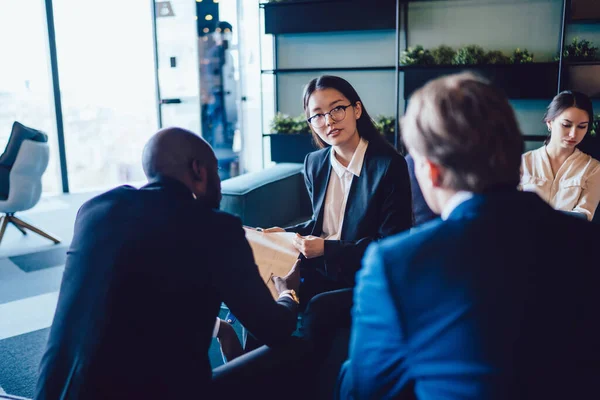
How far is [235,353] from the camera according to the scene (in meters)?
1.59

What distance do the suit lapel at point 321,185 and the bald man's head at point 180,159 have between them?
833mm

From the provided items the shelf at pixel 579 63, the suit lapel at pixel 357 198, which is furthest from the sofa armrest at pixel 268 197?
the shelf at pixel 579 63

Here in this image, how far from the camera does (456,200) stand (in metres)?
0.82

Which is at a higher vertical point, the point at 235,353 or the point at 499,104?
the point at 499,104

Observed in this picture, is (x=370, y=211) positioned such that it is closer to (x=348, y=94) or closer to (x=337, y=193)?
(x=337, y=193)

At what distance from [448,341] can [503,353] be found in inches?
2.8

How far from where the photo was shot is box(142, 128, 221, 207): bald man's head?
3.73ft

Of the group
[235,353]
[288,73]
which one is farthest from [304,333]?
[288,73]

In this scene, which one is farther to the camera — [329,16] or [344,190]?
[329,16]

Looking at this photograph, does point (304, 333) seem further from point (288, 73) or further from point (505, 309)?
point (288, 73)

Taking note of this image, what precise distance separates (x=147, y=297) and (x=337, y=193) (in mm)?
1069

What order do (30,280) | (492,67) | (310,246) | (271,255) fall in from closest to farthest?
(271,255), (310,246), (30,280), (492,67)

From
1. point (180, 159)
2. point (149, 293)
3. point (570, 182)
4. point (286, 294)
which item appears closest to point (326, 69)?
point (570, 182)

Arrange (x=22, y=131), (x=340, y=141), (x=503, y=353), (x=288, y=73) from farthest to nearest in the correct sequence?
(x=288, y=73), (x=22, y=131), (x=340, y=141), (x=503, y=353)
